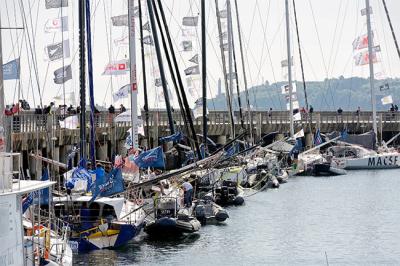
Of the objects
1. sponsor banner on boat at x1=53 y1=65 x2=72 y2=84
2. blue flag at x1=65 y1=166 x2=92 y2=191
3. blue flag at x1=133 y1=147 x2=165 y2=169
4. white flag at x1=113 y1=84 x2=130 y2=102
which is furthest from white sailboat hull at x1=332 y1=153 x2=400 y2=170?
blue flag at x1=65 y1=166 x2=92 y2=191

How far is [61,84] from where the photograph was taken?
5244cm

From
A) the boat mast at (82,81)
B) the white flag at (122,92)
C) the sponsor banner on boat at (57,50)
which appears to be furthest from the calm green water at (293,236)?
the sponsor banner on boat at (57,50)

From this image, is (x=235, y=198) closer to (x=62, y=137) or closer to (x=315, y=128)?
(x=62, y=137)

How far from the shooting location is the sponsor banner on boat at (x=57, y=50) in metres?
50.4

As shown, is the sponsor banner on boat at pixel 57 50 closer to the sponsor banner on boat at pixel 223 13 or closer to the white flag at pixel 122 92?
the white flag at pixel 122 92

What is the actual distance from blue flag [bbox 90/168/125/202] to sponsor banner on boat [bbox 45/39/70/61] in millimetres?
10458

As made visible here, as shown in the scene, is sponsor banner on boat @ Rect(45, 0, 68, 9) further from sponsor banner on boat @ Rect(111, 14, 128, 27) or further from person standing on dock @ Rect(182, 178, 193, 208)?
person standing on dock @ Rect(182, 178, 193, 208)

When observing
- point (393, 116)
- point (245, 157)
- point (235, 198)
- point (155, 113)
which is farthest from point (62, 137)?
point (393, 116)

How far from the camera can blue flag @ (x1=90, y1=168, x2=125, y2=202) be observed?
4138 centimetres

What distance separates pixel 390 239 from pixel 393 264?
735 centimetres

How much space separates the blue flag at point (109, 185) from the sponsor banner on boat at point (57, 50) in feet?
34.3

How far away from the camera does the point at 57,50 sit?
5103cm

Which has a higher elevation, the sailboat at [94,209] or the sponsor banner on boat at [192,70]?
the sponsor banner on boat at [192,70]

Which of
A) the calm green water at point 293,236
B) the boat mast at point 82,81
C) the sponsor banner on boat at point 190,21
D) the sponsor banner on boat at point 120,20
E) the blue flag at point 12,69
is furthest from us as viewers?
the sponsor banner on boat at point 190,21
